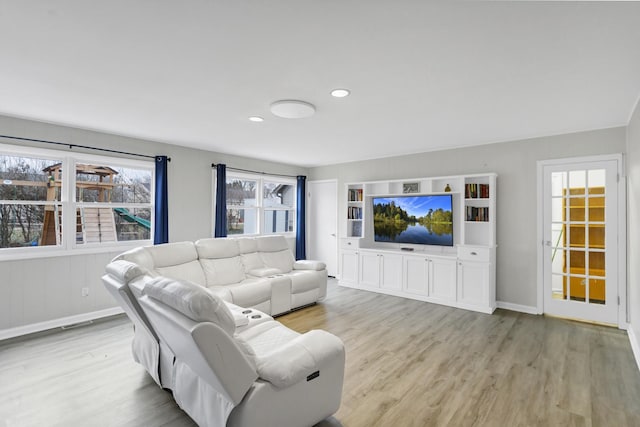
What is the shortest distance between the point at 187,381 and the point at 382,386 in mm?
1456

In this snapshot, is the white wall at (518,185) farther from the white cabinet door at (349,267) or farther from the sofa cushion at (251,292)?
the sofa cushion at (251,292)

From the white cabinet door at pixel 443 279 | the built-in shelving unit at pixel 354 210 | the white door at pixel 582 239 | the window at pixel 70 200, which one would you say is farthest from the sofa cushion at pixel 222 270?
the white door at pixel 582 239

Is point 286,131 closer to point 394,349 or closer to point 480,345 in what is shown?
point 394,349

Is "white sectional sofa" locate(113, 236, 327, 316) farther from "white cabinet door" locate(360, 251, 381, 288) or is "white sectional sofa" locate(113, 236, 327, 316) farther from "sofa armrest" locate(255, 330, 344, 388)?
"sofa armrest" locate(255, 330, 344, 388)

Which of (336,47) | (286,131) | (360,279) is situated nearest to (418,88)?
(336,47)

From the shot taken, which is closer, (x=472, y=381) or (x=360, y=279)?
(x=472, y=381)

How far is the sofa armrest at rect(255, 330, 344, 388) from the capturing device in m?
1.75

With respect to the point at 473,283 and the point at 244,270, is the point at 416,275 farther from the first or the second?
the point at 244,270

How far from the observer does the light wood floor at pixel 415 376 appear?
2186 millimetres

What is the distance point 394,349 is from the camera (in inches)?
128

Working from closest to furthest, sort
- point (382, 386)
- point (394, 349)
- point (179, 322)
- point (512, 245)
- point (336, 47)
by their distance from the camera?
1. point (179, 322)
2. point (336, 47)
3. point (382, 386)
4. point (394, 349)
5. point (512, 245)

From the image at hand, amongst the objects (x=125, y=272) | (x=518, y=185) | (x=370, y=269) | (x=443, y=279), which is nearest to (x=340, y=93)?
(x=125, y=272)

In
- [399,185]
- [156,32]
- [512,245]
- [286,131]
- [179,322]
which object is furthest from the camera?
[399,185]

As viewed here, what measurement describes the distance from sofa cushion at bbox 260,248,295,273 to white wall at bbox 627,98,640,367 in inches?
159
